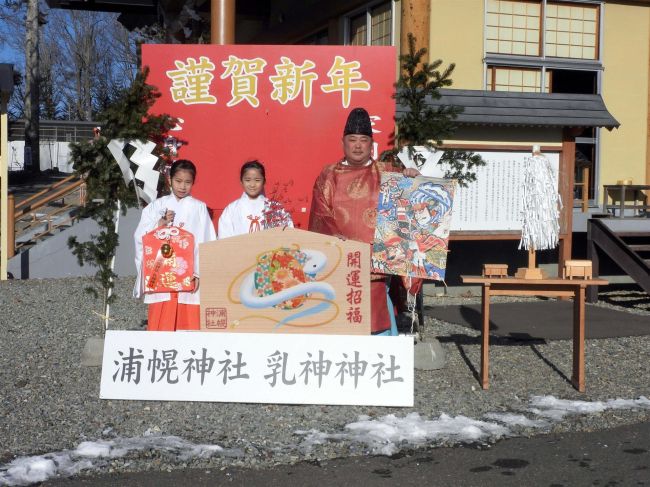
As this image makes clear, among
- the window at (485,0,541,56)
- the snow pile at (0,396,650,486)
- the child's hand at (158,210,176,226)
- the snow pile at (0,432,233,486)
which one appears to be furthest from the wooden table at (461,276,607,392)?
the window at (485,0,541,56)

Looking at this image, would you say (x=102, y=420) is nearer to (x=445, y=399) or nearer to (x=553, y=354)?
(x=445, y=399)

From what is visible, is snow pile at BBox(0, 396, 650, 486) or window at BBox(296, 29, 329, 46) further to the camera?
window at BBox(296, 29, 329, 46)

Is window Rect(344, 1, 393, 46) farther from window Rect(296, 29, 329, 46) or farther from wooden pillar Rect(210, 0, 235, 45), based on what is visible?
wooden pillar Rect(210, 0, 235, 45)

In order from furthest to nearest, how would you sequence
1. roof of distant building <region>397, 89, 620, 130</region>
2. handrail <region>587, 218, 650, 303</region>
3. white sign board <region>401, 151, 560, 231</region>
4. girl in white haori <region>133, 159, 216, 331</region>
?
roof of distant building <region>397, 89, 620, 130</region> → white sign board <region>401, 151, 560, 231</region> → handrail <region>587, 218, 650, 303</region> → girl in white haori <region>133, 159, 216, 331</region>

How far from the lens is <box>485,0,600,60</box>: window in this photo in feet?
41.9

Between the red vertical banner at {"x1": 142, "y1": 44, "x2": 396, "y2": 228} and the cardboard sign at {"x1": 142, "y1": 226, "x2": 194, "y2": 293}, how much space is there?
922 mm

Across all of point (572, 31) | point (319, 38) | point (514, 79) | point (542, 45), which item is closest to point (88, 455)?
point (514, 79)

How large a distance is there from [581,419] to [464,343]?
8.67 ft

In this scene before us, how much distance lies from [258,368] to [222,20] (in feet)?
24.2

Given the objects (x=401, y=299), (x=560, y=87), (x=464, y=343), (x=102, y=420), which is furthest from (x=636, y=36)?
(x=102, y=420)

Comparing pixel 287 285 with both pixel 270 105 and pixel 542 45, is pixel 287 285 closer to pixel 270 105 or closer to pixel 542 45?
pixel 270 105

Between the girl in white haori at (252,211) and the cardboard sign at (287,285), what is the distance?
42cm

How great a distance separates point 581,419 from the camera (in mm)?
5871

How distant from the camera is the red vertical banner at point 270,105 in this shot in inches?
290
